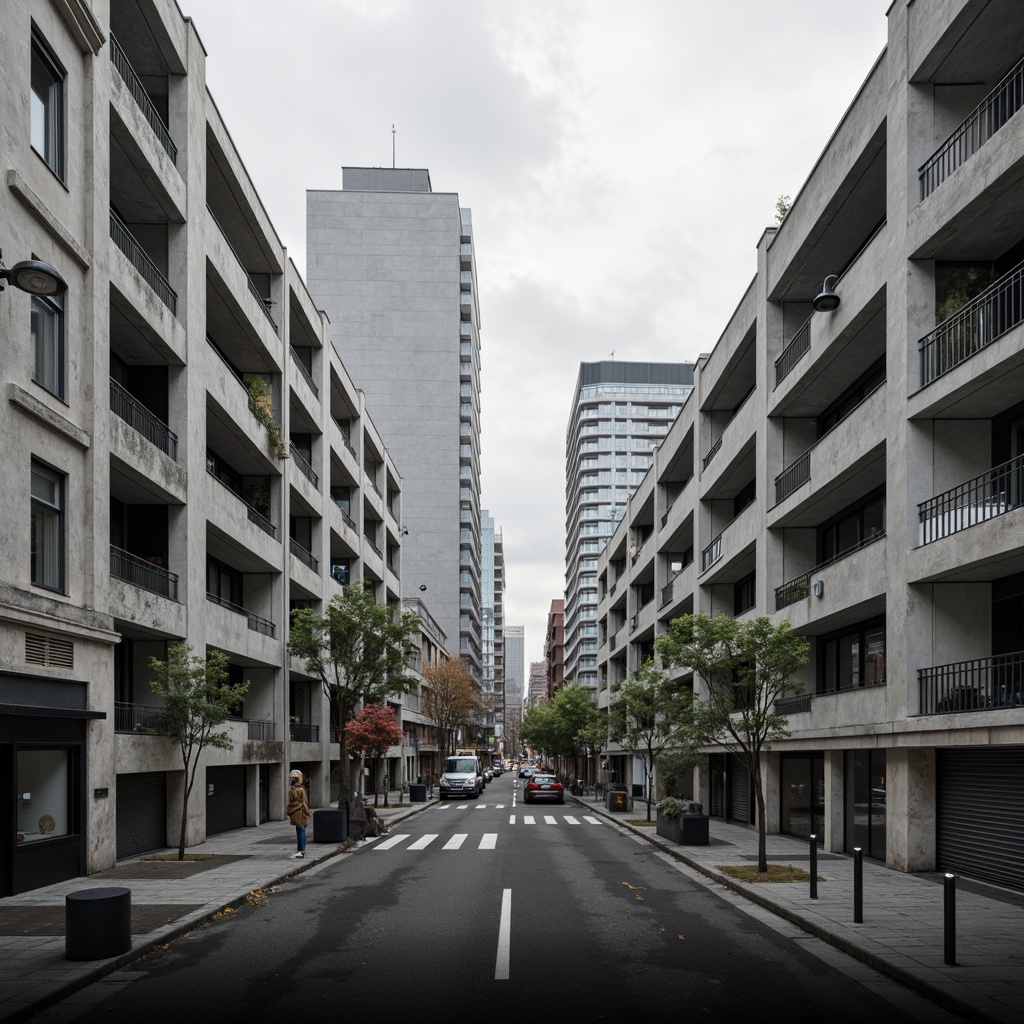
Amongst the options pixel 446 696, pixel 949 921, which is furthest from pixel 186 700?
pixel 446 696

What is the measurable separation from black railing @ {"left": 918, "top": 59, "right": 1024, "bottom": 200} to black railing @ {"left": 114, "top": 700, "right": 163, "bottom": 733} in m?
19.0

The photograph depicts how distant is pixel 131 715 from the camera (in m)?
23.7

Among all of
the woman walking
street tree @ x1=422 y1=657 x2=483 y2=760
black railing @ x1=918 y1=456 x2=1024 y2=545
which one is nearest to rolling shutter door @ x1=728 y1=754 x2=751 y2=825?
black railing @ x1=918 y1=456 x2=1024 y2=545

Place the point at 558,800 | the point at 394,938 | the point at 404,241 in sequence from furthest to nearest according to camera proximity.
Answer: the point at 404,241 → the point at 558,800 → the point at 394,938

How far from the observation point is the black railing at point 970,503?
55.4ft

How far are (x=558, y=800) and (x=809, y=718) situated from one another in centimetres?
2764

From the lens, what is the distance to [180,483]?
2456 cm

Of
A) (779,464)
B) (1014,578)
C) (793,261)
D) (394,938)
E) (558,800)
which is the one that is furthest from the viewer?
(558,800)

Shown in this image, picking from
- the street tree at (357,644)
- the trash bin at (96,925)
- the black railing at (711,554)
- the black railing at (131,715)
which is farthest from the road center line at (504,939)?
the black railing at (711,554)

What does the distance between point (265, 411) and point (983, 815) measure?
23.5 m

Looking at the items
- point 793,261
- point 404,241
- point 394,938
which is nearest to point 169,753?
point 394,938

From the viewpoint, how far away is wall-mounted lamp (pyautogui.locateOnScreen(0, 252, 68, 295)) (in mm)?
11578

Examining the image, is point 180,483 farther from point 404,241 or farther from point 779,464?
point 404,241

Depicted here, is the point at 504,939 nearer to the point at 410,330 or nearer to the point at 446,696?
the point at 446,696
